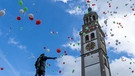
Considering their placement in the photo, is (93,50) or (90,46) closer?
(93,50)

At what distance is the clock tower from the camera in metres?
35.9

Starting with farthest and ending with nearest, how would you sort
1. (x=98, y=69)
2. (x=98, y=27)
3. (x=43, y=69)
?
(x=98, y=27) < (x=98, y=69) < (x=43, y=69)

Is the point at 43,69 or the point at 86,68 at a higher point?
the point at 86,68

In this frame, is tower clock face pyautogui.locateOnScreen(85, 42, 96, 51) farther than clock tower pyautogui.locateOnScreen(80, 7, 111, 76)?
Yes

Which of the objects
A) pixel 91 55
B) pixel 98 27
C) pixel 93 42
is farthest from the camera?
pixel 98 27

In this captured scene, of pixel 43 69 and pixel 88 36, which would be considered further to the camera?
pixel 88 36

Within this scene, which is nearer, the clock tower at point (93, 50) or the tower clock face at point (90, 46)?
the clock tower at point (93, 50)

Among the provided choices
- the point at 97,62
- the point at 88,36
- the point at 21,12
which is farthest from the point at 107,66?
the point at 21,12

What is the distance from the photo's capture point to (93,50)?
39.1m

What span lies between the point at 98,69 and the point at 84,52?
5458mm

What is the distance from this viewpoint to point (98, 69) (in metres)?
35.6

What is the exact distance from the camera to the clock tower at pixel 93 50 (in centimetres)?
3594

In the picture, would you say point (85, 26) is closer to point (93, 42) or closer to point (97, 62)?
point (93, 42)

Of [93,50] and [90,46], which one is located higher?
[90,46]
